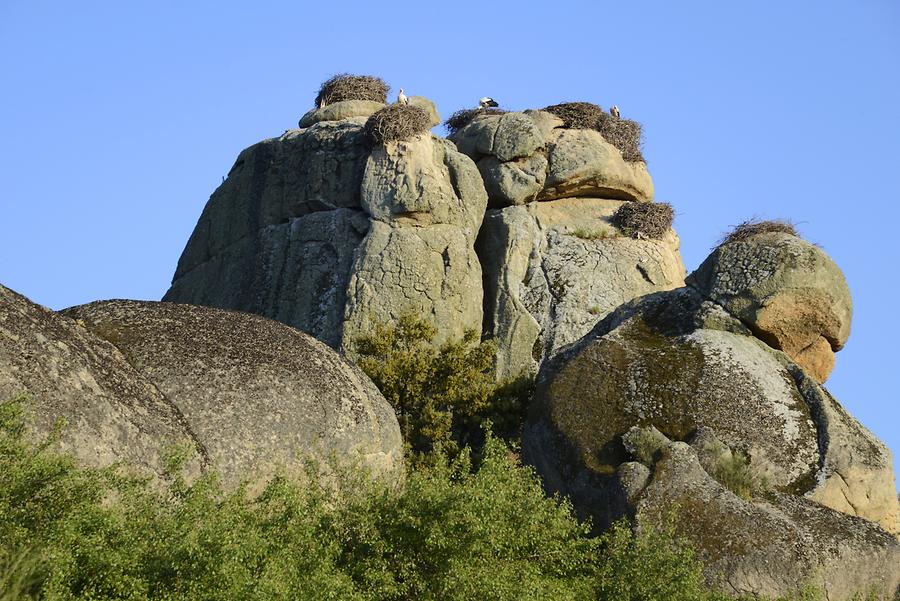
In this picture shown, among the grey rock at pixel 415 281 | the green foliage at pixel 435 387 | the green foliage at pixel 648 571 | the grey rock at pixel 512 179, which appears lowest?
the green foliage at pixel 648 571

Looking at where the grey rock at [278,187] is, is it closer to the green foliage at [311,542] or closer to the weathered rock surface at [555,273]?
the weathered rock surface at [555,273]

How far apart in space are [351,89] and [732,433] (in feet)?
58.4

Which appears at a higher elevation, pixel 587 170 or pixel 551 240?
pixel 587 170

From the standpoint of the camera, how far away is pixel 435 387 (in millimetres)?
28312

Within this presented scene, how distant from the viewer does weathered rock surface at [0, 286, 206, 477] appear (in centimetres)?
1498

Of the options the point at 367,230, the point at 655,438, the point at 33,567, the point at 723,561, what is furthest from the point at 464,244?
the point at 33,567

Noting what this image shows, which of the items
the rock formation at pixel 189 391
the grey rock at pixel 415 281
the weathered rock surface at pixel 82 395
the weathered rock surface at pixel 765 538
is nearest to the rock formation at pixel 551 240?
the grey rock at pixel 415 281

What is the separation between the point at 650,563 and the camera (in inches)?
658

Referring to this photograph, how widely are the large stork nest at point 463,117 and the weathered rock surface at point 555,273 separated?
13.0ft

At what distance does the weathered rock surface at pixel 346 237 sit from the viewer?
3075 cm

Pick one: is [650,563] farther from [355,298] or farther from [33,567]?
[355,298]

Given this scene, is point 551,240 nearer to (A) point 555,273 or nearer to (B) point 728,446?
(A) point 555,273

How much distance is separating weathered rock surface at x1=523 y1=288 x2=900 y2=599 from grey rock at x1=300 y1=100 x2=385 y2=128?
43.2 ft

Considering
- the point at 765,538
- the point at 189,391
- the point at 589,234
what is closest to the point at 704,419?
the point at 765,538
